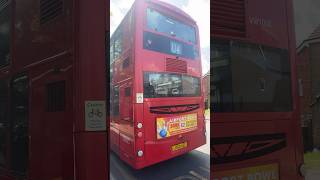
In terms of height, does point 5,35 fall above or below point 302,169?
above

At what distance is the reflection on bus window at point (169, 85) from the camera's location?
2.17 metres

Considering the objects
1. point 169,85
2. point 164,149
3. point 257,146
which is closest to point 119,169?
point 164,149

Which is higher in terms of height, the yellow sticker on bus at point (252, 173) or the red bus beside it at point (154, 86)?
the red bus beside it at point (154, 86)

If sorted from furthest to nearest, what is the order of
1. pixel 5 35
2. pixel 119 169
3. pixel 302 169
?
1. pixel 5 35
2. pixel 302 169
3. pixel 119 169

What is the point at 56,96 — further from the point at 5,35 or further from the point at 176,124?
the point at 5,35

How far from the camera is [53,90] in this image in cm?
239

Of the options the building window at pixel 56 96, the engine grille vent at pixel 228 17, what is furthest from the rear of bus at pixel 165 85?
the building window at pixel 56 96

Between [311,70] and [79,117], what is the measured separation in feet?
4.93

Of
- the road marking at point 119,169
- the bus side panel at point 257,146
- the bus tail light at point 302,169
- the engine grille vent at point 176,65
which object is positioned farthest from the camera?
the bus tail light at point 302,169

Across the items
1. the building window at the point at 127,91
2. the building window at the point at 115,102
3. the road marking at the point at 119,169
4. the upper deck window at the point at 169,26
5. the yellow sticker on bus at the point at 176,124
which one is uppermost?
the upper deck window at the point at 169,26

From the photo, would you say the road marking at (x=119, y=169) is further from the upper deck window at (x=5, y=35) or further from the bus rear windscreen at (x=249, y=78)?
the upper deck window at (x=5, y=35)

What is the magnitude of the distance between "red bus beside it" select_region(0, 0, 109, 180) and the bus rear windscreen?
65 cm

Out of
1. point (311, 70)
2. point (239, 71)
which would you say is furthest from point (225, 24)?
point (311, 70)

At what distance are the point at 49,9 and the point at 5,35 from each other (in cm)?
64
